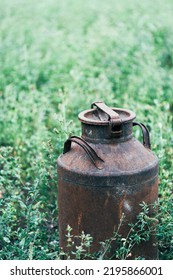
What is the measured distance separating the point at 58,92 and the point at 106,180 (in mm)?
3387

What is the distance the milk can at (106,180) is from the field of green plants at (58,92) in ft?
1.03

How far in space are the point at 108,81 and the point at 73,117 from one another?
1.20 meters

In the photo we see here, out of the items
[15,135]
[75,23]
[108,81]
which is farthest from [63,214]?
[75,23]

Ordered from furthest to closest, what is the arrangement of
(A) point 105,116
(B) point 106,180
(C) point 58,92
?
(C) point 58,92, (A) point 105,116, (B) point 106,180

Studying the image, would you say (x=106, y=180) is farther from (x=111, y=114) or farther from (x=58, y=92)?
(x=58, y=92)

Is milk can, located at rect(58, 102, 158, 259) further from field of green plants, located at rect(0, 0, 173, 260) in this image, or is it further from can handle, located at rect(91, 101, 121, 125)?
field of green plants, located at rect(0, 0, 173, 260)

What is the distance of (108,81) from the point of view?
7.08 m

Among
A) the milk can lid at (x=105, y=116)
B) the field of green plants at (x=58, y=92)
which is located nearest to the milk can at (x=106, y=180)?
the milk can lid at (x=105, y=116)

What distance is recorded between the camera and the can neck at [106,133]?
360cm

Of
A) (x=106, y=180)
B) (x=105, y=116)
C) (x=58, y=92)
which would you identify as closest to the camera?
(x=106, y=180)

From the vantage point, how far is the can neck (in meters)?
3.60

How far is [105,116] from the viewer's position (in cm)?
377

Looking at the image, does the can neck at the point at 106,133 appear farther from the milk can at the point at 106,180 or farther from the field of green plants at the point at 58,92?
the field of green plants at the point at 58,92

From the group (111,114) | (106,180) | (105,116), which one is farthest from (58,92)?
(106,180)
